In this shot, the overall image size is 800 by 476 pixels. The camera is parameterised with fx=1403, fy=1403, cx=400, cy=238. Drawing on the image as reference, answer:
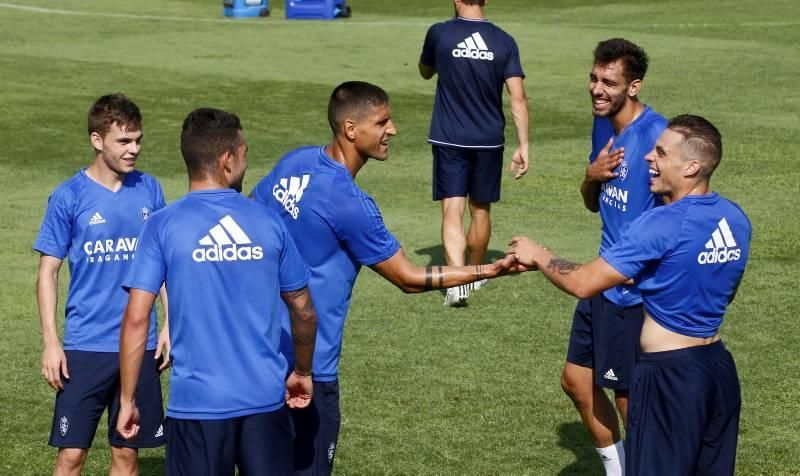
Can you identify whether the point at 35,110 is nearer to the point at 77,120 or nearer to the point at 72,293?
the point at 77,120

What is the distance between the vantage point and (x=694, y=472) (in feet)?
22.5

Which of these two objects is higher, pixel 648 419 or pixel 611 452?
pixel 648 419

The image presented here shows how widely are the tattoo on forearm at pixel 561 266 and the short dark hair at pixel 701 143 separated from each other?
2.67 ft

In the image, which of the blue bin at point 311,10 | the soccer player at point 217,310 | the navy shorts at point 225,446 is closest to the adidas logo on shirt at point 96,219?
the soccer player at point 217,310

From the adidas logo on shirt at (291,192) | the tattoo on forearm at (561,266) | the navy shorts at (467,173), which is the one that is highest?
the adidas logo on shirt at (291,192)

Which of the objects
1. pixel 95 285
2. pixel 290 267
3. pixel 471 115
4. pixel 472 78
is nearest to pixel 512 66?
pixel 472 78

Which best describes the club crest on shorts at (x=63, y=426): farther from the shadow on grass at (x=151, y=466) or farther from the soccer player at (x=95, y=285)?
the shadow on grass at (x=151, y=466)

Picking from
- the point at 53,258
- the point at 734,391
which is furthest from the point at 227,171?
the point at 734,391

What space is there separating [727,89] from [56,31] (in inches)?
641

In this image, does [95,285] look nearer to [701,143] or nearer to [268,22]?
[701,143]

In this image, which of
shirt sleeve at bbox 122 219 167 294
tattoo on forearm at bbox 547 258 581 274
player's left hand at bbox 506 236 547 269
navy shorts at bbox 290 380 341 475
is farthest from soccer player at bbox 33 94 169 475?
tattoo on forearm at bbox 547 258 581 274

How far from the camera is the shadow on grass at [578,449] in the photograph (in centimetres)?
904

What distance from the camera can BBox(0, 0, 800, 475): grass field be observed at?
966 cm

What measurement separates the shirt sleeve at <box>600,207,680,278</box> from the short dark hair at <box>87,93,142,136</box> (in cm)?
276
